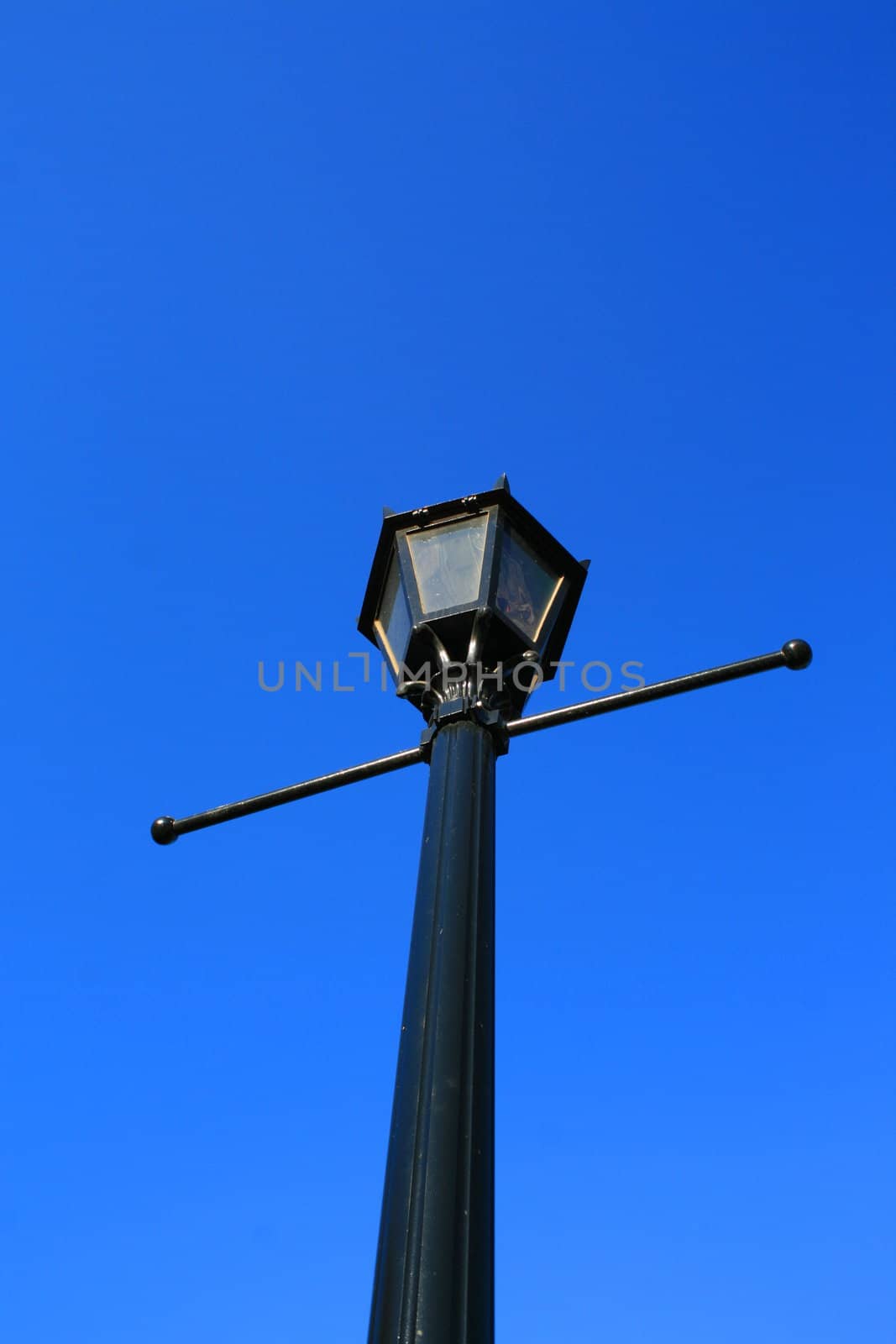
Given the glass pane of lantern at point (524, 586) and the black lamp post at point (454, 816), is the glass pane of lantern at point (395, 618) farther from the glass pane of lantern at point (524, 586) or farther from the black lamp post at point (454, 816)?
the glass pane of lantern at point (524, 586)

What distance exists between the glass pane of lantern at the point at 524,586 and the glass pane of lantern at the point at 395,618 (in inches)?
13.2

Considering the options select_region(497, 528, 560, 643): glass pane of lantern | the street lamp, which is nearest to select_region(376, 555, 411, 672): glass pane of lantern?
the street lamp

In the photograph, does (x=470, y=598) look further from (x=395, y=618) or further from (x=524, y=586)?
(x=395, y=618)

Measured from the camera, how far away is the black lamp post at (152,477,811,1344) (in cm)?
239

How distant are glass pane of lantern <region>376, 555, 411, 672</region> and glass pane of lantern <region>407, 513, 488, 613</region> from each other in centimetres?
9

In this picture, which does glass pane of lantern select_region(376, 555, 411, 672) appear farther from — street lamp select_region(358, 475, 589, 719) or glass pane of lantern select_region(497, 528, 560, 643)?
glass pane of lantern select_region(497, 528, 560, 643)

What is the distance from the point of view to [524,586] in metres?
4.15

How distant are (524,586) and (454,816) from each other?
3.66 ft

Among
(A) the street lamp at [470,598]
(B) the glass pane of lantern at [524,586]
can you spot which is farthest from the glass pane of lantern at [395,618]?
(B) the glass pane of lantern at [524,586]

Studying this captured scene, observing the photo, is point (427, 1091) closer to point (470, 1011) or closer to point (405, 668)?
point (470, 1011)

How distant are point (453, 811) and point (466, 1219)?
1.14 m

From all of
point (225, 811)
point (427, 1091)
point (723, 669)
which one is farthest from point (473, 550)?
point (427, 1091)

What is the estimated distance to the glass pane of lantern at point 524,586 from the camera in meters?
4.02

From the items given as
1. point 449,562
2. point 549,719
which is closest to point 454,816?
point 549,719
